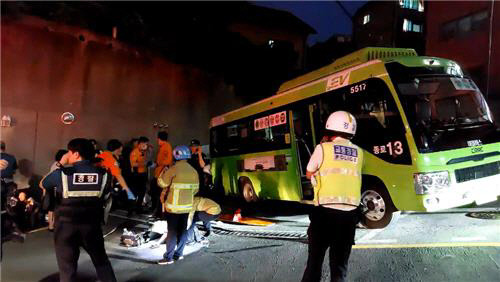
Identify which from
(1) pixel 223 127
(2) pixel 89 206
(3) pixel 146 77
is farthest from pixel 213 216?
(3) pixel 146 77

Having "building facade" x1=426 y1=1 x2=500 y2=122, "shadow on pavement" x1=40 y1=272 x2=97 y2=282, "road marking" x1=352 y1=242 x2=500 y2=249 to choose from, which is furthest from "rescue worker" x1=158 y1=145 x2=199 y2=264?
"building facade" x1=426 y1=1 x2=500 y2=122

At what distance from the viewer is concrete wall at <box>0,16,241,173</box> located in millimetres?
10656

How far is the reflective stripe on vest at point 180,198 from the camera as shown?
5.57 metres

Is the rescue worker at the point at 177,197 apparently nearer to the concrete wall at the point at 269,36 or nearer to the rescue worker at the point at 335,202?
the rescue worker at the point at 335,202

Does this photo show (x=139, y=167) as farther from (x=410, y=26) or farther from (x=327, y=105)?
(x=410, y=26)

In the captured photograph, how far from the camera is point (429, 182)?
5516 mm

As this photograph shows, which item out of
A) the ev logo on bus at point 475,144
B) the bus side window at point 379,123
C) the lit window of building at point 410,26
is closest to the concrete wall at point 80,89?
the bus side window at point 379,123

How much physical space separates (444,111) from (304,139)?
2.79m

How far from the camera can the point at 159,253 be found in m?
6.17

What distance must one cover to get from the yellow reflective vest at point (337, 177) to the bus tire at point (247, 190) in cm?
652

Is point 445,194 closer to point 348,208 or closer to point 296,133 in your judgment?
point 348,208

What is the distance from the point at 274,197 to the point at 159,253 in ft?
11.7

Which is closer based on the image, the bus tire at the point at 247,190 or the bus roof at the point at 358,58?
the bus roof at the point at 358,58

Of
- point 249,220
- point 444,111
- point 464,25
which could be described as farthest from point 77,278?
point 464,25
